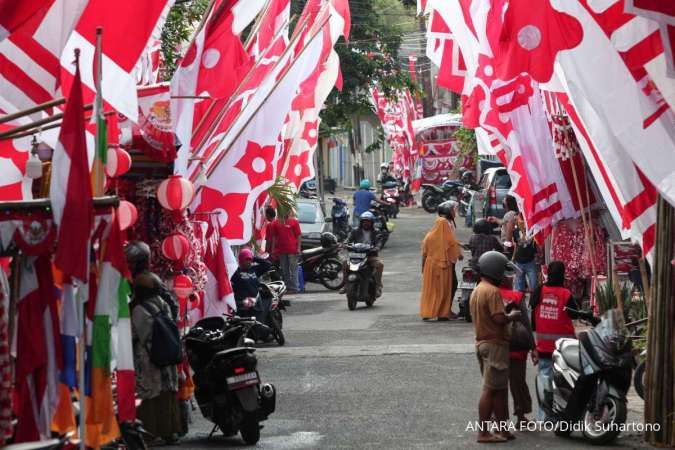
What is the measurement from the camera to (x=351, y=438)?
11.4 m

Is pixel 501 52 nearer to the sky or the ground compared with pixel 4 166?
nearer to the sky

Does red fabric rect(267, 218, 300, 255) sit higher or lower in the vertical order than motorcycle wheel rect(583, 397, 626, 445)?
higher

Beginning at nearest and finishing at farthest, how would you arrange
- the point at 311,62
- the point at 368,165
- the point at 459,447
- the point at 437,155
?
the point at 459,447 < the point at 311,62 < the point at 437,155 < the point at 368,165

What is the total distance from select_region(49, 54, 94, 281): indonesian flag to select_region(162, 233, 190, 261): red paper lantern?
533cm

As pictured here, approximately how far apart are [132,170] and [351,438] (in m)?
3.44

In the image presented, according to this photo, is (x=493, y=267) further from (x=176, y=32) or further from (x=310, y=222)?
(x=310, y=222)

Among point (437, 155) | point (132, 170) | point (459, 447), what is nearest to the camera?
point (459, 447)

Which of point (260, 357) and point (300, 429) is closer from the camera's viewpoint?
point (300, 429)

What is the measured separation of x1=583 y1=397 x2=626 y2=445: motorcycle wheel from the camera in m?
10.6

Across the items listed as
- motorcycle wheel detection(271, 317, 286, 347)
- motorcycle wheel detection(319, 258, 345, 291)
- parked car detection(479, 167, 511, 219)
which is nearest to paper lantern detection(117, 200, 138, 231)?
motorcycle wheel detection(271, 317, 286, 347)

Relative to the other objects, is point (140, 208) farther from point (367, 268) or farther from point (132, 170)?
point (367, 268)

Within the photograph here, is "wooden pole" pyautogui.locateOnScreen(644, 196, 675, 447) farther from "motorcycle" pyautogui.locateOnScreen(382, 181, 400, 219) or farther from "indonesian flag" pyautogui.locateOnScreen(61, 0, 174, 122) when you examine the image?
"motorcycle" pyautogui.locateOnScreen(382, 181, 400, 219)

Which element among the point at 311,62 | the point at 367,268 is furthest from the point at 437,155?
the point at 311,62

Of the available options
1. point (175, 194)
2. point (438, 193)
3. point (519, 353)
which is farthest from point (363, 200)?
point (519, 353)
